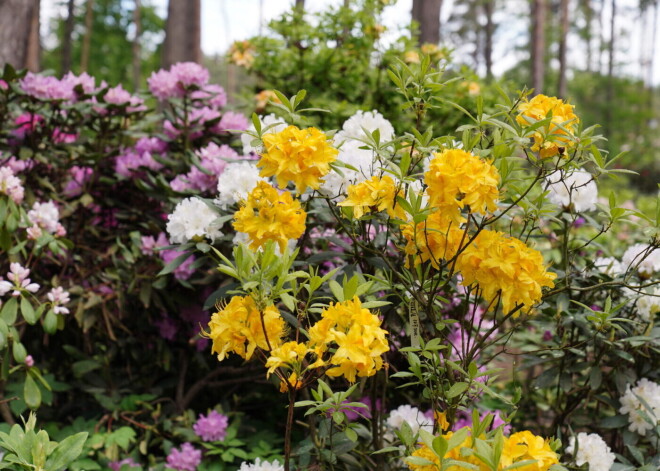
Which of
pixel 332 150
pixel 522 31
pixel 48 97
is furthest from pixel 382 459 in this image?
pixel 522 31

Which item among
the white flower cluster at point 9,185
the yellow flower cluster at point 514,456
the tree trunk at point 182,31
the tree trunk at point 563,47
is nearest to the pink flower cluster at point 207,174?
the white flower cluster at point 9,185

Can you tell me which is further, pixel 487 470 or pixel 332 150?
pixel 332 150

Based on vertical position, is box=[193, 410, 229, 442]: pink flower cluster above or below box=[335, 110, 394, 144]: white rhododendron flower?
below

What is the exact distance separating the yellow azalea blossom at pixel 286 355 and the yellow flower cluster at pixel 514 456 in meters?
0.33

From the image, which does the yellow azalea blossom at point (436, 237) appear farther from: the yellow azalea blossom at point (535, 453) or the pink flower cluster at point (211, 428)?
the pink flower cluster at point (211, 428)

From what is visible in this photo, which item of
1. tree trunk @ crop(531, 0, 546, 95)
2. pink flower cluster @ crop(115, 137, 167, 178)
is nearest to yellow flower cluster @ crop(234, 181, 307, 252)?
pink flower cluster @ crop(115, 137, 167, 178)

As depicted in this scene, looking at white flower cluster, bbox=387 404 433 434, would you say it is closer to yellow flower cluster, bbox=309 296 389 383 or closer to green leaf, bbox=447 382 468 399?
green leaf, bbox=447 382 468 399

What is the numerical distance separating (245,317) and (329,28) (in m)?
2.55

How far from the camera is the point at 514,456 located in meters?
1.17

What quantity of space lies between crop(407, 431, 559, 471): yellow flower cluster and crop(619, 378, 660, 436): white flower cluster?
3.13ft

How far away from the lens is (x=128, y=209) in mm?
2648

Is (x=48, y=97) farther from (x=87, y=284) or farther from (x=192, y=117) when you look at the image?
(x=87, y=284)

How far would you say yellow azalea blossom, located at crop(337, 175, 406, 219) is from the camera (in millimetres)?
1377

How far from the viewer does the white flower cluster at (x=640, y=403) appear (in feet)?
6.42
